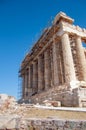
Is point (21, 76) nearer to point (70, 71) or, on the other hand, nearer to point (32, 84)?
point (32, 84)

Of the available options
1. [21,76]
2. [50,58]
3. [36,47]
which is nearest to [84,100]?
[50,58]

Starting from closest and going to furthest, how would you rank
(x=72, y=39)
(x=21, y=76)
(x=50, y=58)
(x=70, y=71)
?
(x=70, y=71), (x=72, y=39), (x=50, y=58), (x=21, y=76)

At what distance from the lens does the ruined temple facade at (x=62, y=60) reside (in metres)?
24.5

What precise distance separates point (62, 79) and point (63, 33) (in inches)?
309

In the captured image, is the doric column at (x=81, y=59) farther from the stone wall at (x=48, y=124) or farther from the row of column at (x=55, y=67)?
the stone wall at (x=48, y=124)

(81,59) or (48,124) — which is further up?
(81,59)

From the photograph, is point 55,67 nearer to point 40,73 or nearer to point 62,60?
point 62,60

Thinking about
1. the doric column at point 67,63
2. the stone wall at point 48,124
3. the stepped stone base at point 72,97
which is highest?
the doric column at point 67,63

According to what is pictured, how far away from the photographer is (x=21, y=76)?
55.8 meters

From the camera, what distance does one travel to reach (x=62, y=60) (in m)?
33.2

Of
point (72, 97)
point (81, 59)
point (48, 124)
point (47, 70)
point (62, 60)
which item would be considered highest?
point (62, 60)

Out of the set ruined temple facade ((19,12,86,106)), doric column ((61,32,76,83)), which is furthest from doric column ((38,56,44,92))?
doric column ((61,32,76,83))

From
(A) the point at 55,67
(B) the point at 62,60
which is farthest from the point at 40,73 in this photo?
(A) the point at 55,67

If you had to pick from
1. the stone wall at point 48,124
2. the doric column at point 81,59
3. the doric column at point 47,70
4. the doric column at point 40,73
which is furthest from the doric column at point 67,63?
the stone wall at point 48,124
